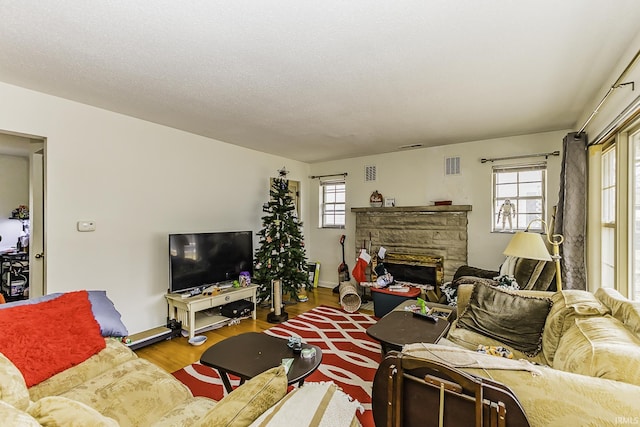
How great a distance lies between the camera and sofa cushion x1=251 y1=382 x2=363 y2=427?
87 centimetres

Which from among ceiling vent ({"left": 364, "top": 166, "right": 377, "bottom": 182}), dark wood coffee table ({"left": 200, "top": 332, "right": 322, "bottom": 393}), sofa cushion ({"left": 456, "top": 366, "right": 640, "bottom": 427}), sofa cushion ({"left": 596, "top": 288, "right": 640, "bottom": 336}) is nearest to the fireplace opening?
ceiling vent ({"left": 364, "top": 166, "right": 377, "bottom": 182})

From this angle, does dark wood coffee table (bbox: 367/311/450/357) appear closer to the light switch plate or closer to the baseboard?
the baseboard

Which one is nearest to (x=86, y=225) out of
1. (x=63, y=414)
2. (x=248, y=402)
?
(x=63, y=414)

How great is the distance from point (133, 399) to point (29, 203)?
3.16m

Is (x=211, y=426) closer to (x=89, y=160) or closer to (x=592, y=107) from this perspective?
(x=89, y=160)

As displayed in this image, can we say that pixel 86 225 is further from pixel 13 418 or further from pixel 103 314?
pixel 13 418

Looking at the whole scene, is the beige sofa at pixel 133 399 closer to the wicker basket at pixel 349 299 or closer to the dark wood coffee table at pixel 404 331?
the dark wood coffee table at pixel 404 331

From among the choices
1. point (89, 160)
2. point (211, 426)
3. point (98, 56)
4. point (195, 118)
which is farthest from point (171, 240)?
point (211, 426)

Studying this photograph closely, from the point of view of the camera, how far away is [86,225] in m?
2.99

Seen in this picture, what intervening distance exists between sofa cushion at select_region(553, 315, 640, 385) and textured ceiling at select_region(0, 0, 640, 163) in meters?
1.64

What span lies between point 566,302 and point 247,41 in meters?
2.69

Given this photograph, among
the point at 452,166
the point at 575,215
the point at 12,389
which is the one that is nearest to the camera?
the point at 12,389

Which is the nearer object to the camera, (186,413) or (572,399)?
(572,399)

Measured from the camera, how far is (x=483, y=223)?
4.32 meters
